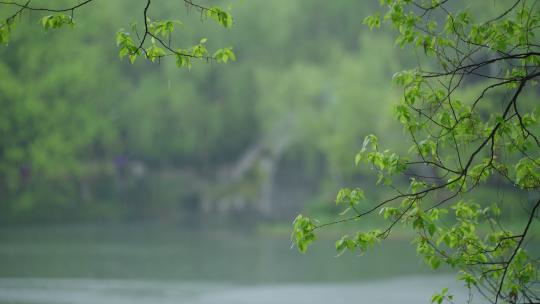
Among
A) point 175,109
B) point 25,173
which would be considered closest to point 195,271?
point 25,173

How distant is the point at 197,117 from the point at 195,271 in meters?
13.0

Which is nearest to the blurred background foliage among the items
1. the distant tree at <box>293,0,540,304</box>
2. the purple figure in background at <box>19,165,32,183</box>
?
the purple figure in background at <box>19,165,32,183</box>

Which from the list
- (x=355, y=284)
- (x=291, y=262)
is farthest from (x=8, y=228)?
(x=355, y=284)

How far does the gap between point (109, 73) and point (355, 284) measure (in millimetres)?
15615

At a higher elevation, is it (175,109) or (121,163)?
(175,109)

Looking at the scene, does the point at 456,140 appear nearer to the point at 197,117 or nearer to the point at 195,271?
the point at 195,271

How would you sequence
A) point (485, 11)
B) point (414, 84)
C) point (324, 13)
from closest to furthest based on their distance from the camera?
point (414, 84), point (485, 11), point (324, 13)

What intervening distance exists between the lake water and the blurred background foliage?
3.51 metres

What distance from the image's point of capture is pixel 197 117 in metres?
27.4

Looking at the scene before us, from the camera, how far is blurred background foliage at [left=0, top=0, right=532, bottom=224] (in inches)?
944

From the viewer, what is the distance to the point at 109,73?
87.8 ft

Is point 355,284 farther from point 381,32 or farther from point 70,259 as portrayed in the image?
point 381,32

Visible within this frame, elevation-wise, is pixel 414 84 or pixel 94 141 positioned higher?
pixel 94 141

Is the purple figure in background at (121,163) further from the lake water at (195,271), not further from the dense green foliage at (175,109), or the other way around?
the lake water at (195,271)
